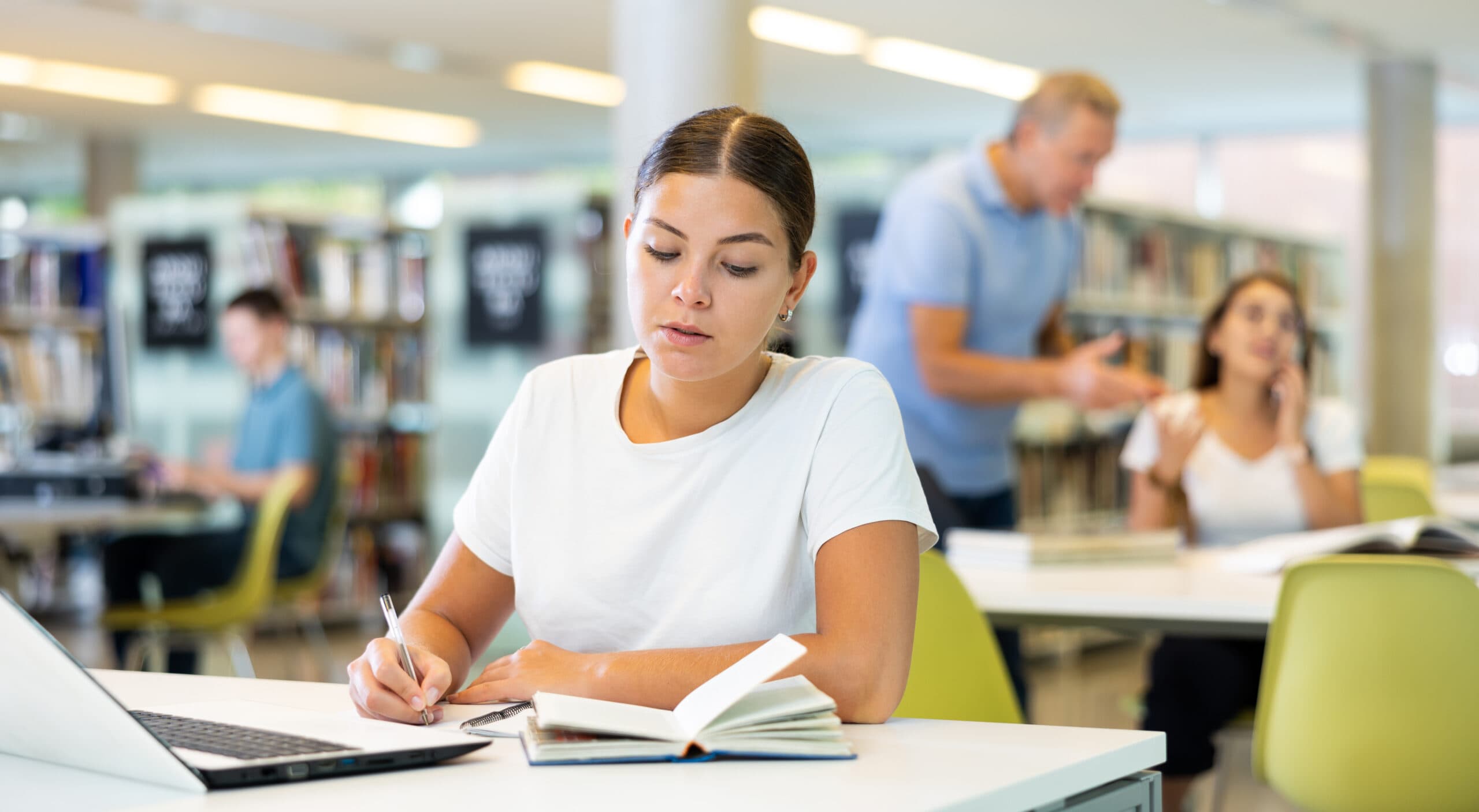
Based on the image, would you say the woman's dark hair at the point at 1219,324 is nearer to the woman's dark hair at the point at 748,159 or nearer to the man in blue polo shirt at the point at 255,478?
the woman's dark hair at the point at 748,159

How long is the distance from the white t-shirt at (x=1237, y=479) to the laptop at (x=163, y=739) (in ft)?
7.32

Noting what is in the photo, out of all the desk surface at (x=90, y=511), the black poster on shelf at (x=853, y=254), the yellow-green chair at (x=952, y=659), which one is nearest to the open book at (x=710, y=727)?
the yellow-green chair at (x=952, y=659)

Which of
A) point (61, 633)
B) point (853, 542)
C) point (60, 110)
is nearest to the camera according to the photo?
point (853, 542)

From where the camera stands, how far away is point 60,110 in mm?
9977

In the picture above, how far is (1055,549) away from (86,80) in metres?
7.95

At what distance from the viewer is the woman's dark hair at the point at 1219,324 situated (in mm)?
3393

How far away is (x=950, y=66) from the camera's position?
8758 millimetres

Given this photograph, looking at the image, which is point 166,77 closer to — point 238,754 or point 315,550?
point 315,550

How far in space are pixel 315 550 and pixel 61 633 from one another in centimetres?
240

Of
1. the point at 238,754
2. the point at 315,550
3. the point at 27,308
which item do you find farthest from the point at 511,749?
the point at 27,308

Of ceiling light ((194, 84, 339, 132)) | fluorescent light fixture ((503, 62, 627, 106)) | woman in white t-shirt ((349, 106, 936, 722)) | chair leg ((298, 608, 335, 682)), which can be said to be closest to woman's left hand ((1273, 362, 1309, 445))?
woman in white t-shirt ((349, 106, 936, 722))

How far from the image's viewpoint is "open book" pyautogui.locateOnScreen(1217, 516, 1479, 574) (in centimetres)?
249

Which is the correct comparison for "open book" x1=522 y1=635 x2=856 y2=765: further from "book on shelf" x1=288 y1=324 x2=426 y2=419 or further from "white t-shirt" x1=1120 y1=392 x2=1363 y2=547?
"book on shelf" x1=288 y1=324 x2=426 y2=419

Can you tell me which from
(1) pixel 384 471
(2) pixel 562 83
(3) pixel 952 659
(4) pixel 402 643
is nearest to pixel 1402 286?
(2) pixel 562 83
